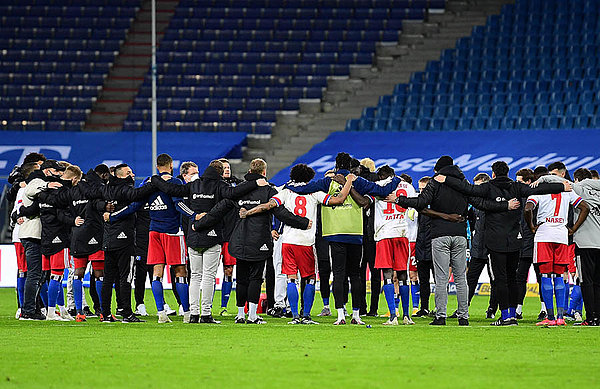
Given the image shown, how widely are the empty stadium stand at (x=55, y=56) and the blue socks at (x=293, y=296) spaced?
2125 cm

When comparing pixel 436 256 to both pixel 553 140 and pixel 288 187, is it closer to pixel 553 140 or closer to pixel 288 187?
pixel 288 187

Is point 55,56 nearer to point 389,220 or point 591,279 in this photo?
point 389,220

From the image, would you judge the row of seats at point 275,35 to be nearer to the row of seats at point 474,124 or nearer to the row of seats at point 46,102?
the row of seats at point 46,102

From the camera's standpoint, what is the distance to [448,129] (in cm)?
3117

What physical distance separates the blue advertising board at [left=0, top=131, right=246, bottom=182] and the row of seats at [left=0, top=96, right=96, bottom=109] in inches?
122

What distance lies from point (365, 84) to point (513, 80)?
17.2ft

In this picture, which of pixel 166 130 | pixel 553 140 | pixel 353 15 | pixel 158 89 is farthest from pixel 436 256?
pixel 353 15

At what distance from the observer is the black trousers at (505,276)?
14.0 m

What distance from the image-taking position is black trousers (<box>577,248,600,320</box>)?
14172 millimetres

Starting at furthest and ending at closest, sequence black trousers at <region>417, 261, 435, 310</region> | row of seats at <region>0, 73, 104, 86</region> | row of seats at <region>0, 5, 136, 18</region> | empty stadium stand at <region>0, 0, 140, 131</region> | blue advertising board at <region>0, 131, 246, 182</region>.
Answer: row of seats at <region>0, 5, 136, 18</region> → row of seats at <region>0, 73, 104, 86</region> → empty stadium stand at <region>0, 0, 140, 131</region> → blue advertising board at <region>0, 131, 246, 182</region> → black trousers at <region>417, 261, 435, 310</region>

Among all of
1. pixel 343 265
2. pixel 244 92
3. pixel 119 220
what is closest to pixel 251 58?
pixel 244 92

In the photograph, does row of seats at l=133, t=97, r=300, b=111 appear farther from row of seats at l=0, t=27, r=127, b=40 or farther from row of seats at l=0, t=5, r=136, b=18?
row of seats at l=0, t=5, r=136, b=18

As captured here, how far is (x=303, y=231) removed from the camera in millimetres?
14344

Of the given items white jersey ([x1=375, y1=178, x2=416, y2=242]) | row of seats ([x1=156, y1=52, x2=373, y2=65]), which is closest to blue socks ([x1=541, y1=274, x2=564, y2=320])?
white jersey ([x1=375, y1=178, x2=416, y2=242])
